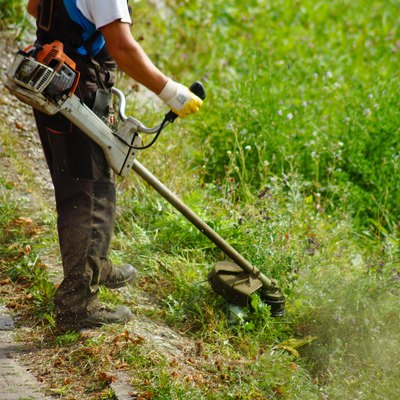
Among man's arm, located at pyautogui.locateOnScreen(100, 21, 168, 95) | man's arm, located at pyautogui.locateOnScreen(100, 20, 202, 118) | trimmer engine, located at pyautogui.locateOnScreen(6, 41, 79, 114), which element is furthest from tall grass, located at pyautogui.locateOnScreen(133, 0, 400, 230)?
trimmer engine, located at pyautogui.locateOnScreen(6, 41, 79, 114)

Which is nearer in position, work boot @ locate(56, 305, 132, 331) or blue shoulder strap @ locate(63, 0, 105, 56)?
blue shoulder strap @ locate(63, 0, 105, 56)

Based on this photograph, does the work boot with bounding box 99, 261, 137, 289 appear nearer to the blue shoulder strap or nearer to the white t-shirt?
the blue shoulder strap

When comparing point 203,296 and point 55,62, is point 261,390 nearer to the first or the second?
point 203,296

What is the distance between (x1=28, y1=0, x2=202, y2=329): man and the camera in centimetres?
341

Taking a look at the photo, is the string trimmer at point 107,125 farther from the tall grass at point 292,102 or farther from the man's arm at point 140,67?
the tall grass at point 292,102

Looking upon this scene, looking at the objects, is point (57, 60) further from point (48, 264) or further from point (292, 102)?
point (292, 102)

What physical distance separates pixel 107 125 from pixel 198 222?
68cm

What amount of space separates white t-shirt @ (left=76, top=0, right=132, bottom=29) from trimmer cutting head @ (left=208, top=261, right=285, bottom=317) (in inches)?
56.8

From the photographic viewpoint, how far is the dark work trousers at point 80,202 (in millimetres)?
3664

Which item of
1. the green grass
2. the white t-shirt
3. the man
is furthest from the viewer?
the green grass

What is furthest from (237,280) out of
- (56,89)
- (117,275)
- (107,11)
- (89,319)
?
(107,11)

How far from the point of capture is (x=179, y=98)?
11.5 feet

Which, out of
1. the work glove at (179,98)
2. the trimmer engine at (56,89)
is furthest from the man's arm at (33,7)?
the work glove at (179,98)

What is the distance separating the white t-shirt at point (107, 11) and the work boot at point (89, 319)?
1406mm
